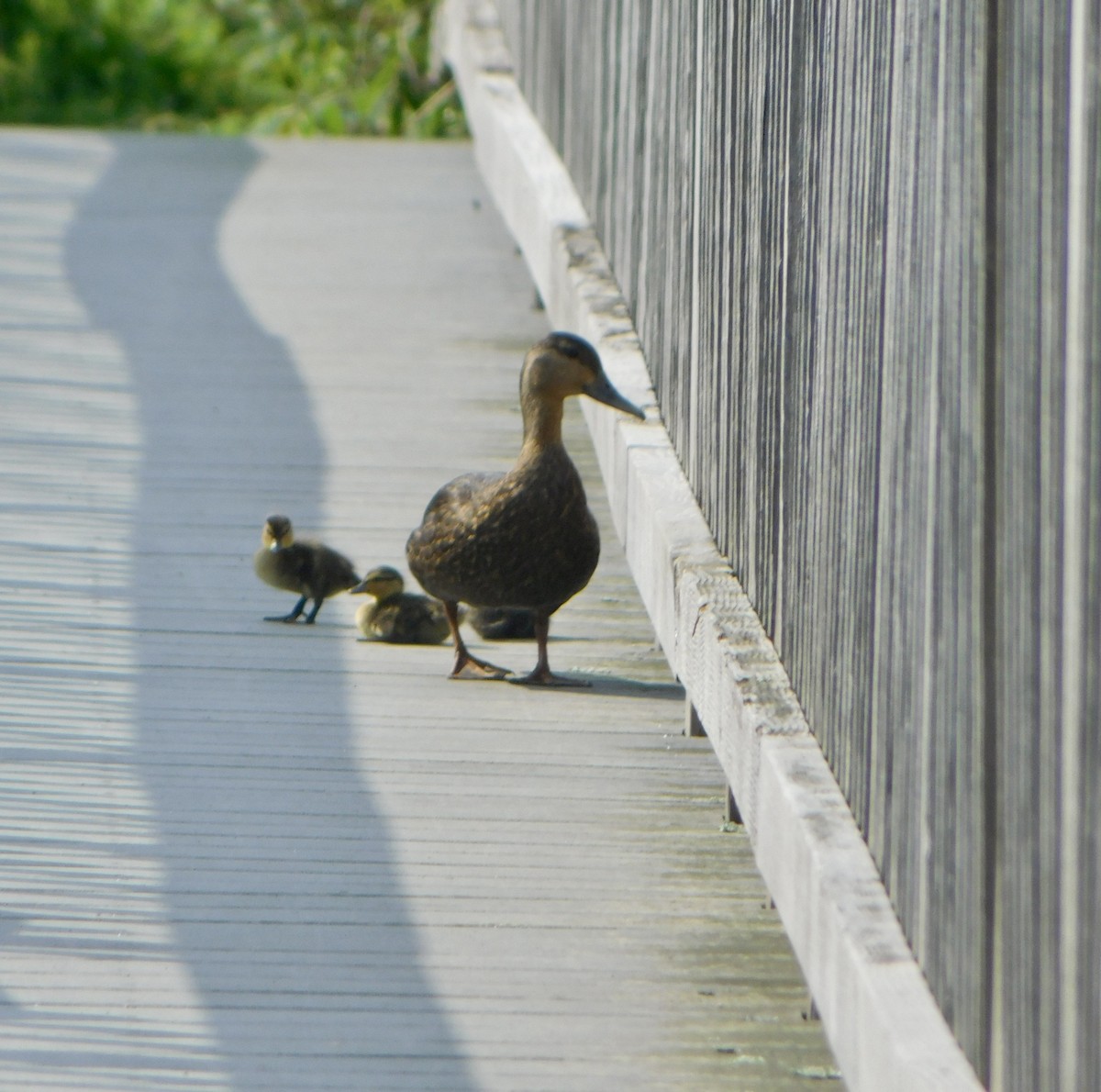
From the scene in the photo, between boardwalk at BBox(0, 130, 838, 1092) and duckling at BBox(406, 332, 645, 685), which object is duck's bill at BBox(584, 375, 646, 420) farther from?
boardwalk at BBox(0, 130, 838, 1092)

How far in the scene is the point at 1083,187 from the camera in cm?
202

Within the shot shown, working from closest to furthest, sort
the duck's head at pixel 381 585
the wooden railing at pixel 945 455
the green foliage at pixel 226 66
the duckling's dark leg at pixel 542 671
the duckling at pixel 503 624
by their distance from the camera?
the wooden railing at pixel 945 455 < the duckling's dark leg at pixel 542 671 < the duck's head at pixel 381 585 < the duckling at pixel 503 624 < the green foliage at pixel 226 66

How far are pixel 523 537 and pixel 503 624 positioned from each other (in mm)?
846

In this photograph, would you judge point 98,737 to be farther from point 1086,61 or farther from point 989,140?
point 1086,61

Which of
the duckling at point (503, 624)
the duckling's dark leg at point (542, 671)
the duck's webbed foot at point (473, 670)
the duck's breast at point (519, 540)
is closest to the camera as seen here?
the duck's breast at point (519, 540)

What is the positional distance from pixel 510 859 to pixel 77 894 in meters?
0.90

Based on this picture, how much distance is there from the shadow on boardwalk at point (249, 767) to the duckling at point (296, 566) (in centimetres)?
14

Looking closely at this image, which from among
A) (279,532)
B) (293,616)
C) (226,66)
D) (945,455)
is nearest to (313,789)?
(293,616)

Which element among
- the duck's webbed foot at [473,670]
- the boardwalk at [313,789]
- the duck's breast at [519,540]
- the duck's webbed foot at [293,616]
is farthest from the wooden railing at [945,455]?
the duck's webbed foot at [293,616]

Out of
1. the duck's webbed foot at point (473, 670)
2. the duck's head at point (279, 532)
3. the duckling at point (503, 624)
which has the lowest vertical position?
the duckling at point (503, 624)

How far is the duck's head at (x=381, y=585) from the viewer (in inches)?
240

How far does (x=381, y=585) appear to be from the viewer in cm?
608

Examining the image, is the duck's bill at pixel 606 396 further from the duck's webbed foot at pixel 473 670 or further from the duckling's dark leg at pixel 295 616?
the duckling's dark leg at pixel 295 616

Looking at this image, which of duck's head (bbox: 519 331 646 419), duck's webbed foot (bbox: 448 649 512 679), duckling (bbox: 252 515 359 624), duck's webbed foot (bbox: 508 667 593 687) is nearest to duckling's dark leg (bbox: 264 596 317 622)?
duckling (bbox: 252 515 359 624)
